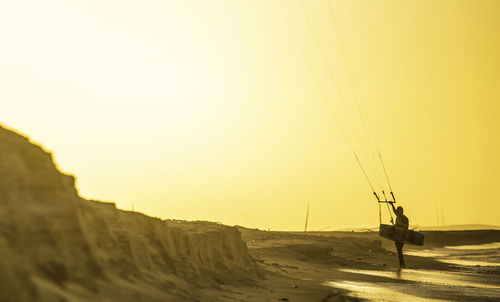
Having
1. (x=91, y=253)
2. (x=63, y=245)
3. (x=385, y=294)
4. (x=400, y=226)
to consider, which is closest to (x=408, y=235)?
(x=400, y=226)

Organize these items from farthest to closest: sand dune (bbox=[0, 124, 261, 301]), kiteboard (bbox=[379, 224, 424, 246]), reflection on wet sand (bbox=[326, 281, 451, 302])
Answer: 1. kiteboard (bbox=[379, 224, 424, 246])
2. reflection on wet sand (bbox=[326, 281, 451, 302])
3. sand dune (bbox=[0, 124, 261, 301])

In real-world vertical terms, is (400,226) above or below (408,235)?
above

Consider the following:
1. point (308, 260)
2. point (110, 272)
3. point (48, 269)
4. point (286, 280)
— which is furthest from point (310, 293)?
point (308, 260)


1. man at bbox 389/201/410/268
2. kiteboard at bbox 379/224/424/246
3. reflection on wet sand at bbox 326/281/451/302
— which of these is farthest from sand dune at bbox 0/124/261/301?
kiteboard at bbox 379/224/424/246

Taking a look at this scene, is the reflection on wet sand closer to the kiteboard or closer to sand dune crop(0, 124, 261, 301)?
sand dune crop(0, 124, 261, 301)

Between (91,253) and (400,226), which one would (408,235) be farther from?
(91,253)

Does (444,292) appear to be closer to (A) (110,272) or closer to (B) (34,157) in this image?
(A) (110,272)

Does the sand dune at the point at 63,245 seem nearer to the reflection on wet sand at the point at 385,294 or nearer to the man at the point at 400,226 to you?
the reflection on wet sand at the point at 385,294

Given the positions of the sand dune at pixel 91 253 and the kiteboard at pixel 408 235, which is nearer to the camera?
the sand dune at pixel 91 253

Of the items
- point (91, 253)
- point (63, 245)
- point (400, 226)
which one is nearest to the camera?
point (63, 245)

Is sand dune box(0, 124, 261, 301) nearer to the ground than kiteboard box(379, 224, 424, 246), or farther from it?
nearer to the ground

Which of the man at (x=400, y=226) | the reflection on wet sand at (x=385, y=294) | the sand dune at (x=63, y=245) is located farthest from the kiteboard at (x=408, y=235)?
the sand dune at (x=63, y=245)

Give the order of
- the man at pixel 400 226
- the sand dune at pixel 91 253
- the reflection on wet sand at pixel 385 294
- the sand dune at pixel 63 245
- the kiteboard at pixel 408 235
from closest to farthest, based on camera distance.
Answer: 1. the sand dune at pixel 63 245
2. the sand dune at pixel 91 253
3. the reflection on wet sand at pixel 385 294
4. the man at pixel 400 226
5. the kiteboard at pixel 408 235

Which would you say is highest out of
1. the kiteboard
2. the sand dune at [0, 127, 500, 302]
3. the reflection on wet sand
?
the kiteboard
